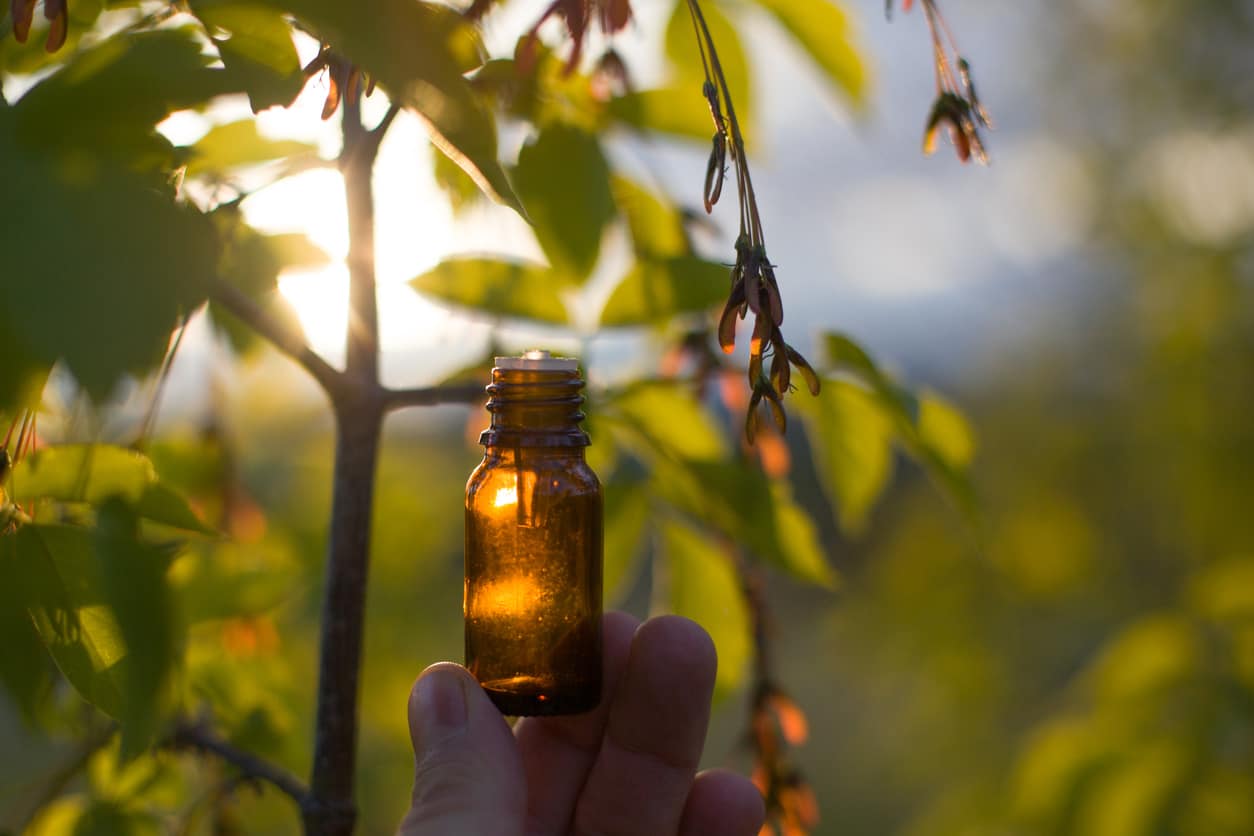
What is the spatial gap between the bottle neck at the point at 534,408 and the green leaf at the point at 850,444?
0.26 metres

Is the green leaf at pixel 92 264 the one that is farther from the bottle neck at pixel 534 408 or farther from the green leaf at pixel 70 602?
the bottle neck at pixel 534 408

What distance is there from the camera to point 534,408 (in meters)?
0.63

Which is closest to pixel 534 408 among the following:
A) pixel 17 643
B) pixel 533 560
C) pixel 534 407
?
pixel 534 407

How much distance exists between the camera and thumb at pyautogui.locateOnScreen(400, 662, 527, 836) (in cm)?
63

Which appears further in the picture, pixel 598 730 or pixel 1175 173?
pixel 1175 173

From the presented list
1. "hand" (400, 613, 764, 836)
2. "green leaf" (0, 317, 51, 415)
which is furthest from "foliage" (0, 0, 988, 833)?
"hand" (400, 613, 764, 836)

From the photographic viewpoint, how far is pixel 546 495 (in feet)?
2.11

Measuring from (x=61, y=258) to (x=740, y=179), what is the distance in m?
0.29

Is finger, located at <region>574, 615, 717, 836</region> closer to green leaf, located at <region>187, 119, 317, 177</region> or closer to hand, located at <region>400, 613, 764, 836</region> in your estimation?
hand, located at <region>400, 613, 764, 836</region>

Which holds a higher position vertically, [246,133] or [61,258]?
[246,133]

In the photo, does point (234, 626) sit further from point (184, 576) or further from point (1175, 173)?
point (1175, 173)


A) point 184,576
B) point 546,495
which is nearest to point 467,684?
point 546,495

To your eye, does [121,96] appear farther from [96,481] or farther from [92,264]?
[96,481]

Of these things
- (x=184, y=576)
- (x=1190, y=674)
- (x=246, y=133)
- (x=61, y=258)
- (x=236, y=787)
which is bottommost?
(x=1190, y=674)
